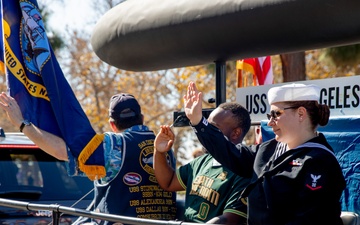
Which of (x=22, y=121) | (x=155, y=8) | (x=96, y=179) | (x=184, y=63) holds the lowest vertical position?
(x=96, y=179)

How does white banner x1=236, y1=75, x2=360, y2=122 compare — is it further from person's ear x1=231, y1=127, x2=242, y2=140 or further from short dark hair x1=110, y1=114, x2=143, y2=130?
short dark hair x1=110, y1=114, x2=143, y2=130

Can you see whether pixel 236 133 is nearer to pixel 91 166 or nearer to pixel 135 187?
pixel 135 187

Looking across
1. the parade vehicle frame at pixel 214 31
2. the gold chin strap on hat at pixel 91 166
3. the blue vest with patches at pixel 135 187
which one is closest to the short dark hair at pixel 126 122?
the blue vest with patches at pixel 135 187

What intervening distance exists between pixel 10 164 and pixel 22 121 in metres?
1.79

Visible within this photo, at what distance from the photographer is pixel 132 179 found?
488cm

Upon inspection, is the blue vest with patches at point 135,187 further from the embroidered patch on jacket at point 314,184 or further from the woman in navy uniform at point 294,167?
the embroidered patch on jacket at point 314,184

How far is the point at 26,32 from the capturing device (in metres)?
5.10

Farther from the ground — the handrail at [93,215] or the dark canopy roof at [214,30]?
the dark canopy roof at [214,30]

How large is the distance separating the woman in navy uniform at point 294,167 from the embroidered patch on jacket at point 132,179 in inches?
30.8

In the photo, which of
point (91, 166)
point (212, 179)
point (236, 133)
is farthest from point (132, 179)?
point (236, 133)

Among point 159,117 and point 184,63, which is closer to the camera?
point 184,63

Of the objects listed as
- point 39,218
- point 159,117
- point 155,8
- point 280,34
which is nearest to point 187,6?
point 155,8

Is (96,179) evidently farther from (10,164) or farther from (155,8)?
(10,164)

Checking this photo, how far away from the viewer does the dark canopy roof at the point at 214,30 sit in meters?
4.24
